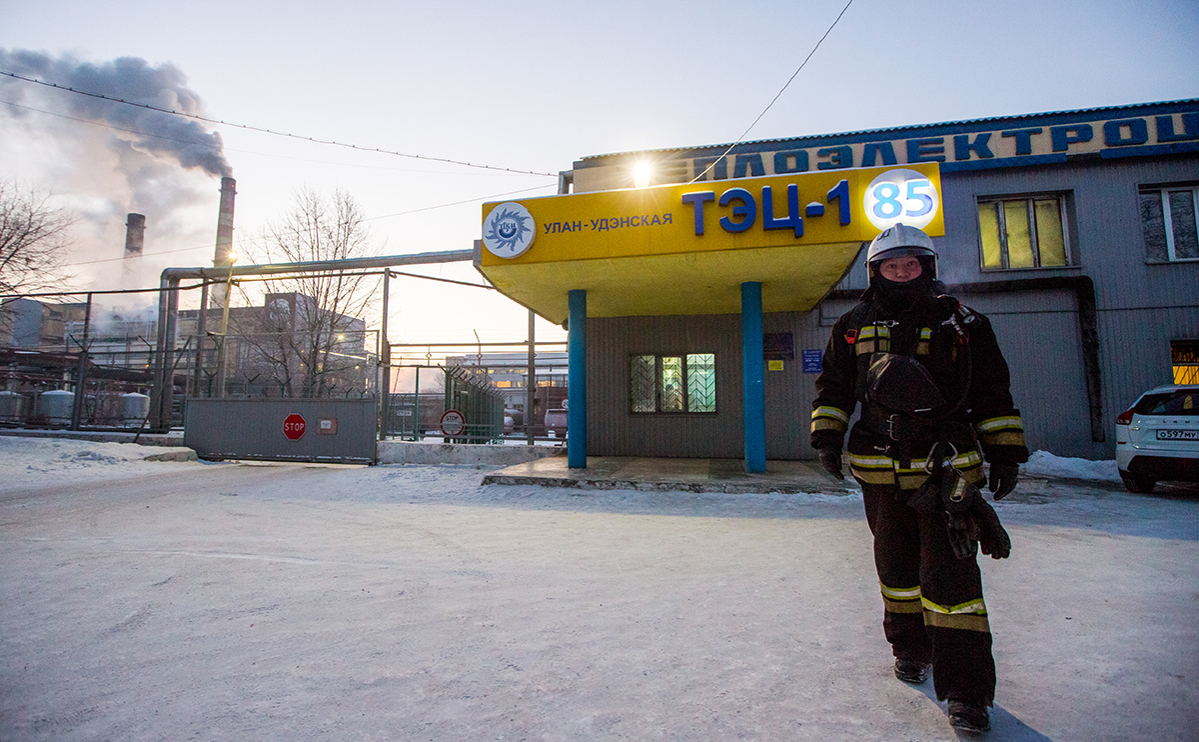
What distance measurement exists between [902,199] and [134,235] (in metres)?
47.4

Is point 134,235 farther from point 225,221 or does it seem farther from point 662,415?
point 662,415

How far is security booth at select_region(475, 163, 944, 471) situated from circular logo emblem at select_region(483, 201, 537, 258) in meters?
0.02

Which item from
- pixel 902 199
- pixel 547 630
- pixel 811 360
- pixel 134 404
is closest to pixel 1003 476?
pixel 547 630

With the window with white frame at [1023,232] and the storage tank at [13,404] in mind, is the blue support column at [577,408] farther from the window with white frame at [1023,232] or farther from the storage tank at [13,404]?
the storage tank at [13,404]

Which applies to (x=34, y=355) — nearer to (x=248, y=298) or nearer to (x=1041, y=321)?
(x=248, y=298)

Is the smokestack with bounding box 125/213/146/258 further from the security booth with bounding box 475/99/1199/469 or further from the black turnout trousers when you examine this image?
the black turnout trousers

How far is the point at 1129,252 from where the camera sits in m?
10.2

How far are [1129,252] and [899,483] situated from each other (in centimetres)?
1254

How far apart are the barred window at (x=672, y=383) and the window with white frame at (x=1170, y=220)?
878 centimetres

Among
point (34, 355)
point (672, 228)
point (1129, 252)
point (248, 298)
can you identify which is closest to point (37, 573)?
point (672, 228)

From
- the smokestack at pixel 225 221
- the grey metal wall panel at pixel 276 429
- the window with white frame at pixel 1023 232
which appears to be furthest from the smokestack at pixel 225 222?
the window with white frame at pixel 1023 232

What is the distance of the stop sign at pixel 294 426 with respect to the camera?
437 inches

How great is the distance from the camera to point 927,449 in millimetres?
2016

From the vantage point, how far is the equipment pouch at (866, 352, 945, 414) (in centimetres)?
198
